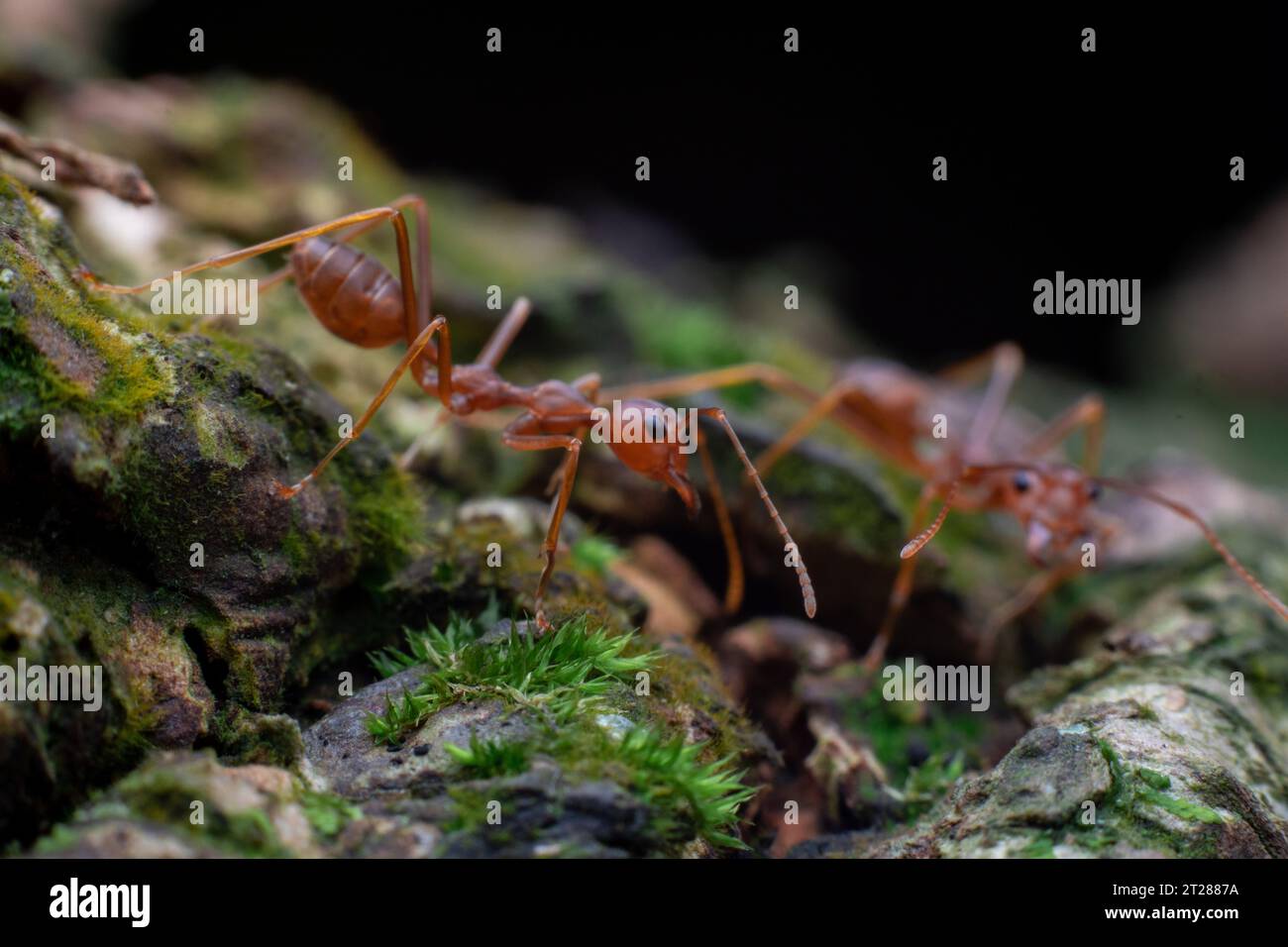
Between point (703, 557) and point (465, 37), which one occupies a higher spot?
point (465, 37)

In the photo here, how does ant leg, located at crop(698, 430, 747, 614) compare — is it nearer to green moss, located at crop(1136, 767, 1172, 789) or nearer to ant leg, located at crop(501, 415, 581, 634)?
ant leg, located at crop(501, 415, 581, 634)

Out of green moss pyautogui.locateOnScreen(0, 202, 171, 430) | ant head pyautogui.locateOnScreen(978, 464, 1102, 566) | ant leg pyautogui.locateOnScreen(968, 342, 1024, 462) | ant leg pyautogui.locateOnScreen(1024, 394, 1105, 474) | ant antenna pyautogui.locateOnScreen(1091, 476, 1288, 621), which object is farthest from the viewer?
ant leg pyautogui.locateOnScreen(968, 342, 1024, 462)

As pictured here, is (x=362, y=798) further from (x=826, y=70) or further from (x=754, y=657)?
(x=826, y=70)

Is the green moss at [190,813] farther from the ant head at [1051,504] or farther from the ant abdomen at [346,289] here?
the ant head at [1051,504]

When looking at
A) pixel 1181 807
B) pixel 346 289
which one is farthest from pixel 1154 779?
pixel 346 289

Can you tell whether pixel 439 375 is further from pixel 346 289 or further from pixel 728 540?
pixel 728 540

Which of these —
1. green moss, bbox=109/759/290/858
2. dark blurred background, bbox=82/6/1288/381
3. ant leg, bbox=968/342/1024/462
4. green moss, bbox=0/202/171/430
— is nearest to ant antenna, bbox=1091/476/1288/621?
ant leg, bbox=968/342/1024/462
